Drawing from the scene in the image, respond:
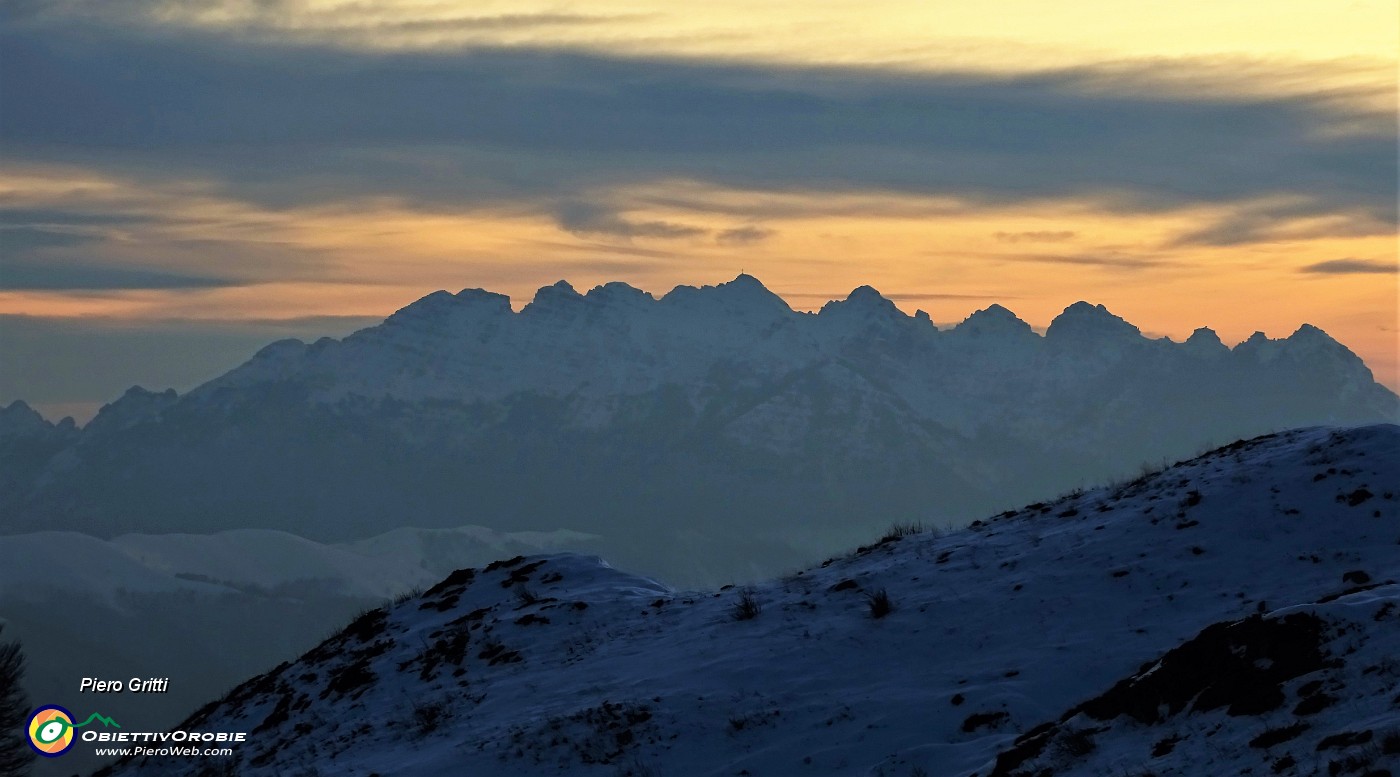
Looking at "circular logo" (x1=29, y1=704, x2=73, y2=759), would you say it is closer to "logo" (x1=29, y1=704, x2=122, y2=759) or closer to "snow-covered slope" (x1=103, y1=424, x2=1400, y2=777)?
"logo" (x1=29, y1=704, x2=122, y2=759)

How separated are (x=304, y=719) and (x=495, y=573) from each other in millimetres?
7170

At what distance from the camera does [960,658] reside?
69.2 ft

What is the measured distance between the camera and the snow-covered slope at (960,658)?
15.6 metres

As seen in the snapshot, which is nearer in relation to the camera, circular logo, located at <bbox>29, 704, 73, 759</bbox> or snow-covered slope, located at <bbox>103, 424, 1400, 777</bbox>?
snow-covered slope, located at <bbox>103, 424, 1400, 777</bbox>

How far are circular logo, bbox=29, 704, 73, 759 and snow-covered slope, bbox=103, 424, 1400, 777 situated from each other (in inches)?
78.9

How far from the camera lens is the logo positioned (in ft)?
91.1

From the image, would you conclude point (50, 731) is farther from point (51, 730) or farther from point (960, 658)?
point (960, 658)

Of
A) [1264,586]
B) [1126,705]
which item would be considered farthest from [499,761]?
[1264,586]

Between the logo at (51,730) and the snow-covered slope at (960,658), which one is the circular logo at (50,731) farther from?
the snow-covered slope at (960,658)

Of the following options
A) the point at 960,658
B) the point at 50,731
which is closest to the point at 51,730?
the point at 50,731

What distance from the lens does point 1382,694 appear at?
1447 cm

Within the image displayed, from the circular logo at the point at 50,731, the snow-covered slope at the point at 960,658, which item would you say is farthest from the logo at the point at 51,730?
the snow-covered slope at the point at 960,658

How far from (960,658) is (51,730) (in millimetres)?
18275

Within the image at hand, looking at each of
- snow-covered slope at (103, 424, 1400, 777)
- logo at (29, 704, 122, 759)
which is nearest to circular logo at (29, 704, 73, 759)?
logo at (29, 704, 122, 759)
